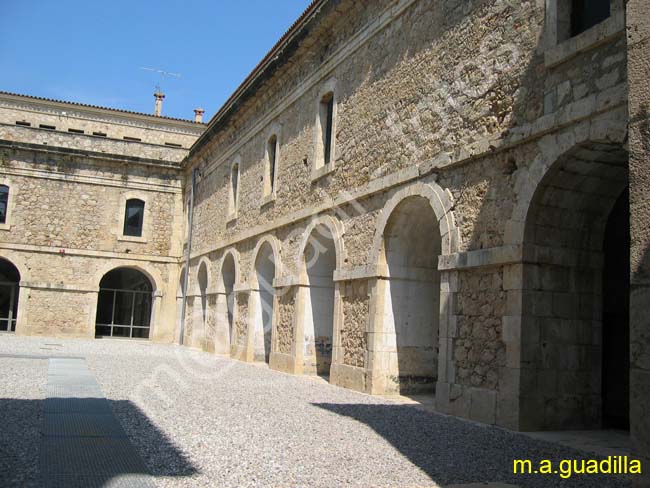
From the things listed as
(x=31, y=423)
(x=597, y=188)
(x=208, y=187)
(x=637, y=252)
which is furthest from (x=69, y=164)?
(x=637, y=252)

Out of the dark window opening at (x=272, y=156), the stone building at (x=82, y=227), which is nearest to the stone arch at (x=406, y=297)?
the dark window opening at (x=272, y=156)

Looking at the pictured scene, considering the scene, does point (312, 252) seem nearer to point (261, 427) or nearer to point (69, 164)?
point (261, 427)

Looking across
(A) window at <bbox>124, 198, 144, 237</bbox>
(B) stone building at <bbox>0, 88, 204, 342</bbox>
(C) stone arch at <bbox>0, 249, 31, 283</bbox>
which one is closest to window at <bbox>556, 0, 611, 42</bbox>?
(B) stone building at <bbox>0, 88, 204, 342</bbox>

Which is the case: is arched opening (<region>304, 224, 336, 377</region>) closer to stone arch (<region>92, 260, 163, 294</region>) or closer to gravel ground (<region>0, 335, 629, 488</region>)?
gravel ground (<region>0, 335, 629, 488</region>)

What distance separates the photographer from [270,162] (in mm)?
15484

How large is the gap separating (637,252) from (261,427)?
433cm

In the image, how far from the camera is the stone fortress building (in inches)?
245

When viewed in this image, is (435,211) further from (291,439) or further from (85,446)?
(85,446)

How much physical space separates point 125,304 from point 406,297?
19.6 meters

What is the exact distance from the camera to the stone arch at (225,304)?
58.7ft

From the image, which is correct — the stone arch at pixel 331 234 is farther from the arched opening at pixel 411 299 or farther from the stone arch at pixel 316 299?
the arched opening at pixel 411 299

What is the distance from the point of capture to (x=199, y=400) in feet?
27.0

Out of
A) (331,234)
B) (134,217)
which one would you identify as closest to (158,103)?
(134,217)

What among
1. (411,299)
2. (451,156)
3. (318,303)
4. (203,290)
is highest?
(451,156)
